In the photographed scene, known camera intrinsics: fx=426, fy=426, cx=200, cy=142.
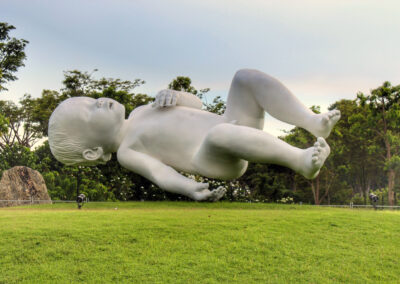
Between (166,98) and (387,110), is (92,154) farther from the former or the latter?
(387,110)

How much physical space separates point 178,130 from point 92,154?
687 millimetres

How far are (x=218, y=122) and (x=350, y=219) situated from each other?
11.7 ft

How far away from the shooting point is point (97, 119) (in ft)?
10.2

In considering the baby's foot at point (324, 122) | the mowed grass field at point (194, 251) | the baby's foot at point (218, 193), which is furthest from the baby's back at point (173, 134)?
the mowed grass field at point (194, 251)

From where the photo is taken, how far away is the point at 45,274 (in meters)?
3.85

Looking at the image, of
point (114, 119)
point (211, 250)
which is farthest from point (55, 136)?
point (211, 250)

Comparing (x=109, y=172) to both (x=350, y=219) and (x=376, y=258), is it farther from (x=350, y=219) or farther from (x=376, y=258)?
(x=376, y=258)

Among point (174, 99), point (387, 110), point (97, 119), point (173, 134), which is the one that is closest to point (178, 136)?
point (173, 134)

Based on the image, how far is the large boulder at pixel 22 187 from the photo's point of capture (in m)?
11.6

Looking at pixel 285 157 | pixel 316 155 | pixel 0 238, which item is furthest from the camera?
pixel 0 238

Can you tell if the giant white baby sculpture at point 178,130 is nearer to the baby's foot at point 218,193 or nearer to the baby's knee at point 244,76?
the baby's knee at point 244,76

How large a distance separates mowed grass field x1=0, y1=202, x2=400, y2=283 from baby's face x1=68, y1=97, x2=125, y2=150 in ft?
4.42

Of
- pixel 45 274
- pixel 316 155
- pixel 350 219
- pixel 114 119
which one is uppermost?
pixel 114 119

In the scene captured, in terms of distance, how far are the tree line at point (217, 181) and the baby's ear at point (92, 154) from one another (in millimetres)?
6740
